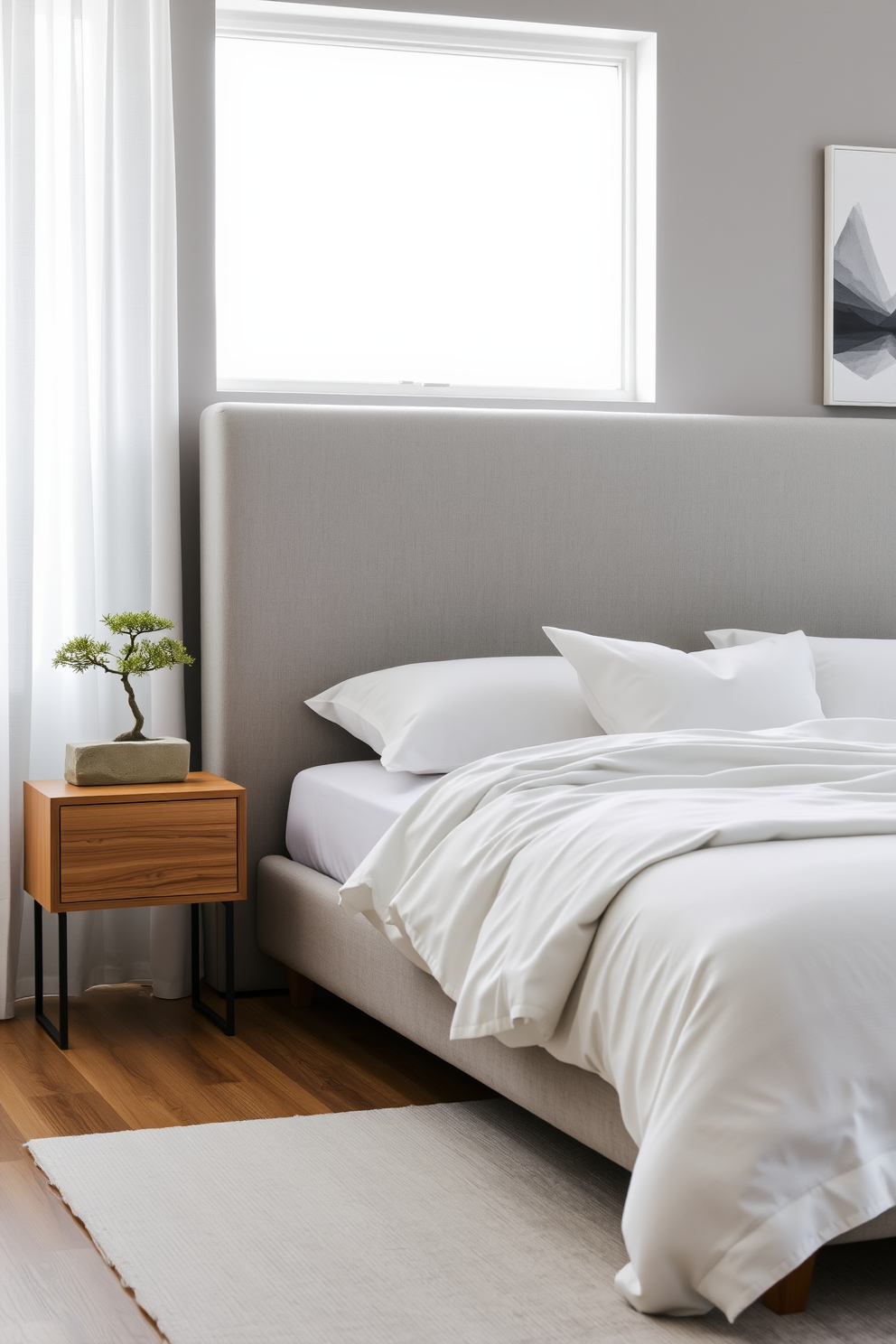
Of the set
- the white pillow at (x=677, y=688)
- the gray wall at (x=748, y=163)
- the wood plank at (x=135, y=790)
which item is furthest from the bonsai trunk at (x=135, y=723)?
the gray wall at (x=748, y=163)

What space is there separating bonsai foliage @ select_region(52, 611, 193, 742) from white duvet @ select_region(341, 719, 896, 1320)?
1017mm

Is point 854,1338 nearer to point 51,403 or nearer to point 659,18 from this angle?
point 51,403

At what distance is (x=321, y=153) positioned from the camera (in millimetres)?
4051

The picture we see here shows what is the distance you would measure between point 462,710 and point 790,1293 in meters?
1.55

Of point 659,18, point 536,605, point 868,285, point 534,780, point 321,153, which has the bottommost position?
point 534,780

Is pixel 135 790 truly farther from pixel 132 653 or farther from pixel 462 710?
pixel 462 710

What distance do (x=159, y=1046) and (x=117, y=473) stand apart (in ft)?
4.49

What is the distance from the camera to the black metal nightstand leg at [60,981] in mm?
3238

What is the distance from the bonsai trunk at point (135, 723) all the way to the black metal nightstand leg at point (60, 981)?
0.42 meters

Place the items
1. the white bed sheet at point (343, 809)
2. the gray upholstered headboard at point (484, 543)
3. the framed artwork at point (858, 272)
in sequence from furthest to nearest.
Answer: the framed artwork at point (858, 272), the gray upholstered headboard at point (484, 543), the white bed sheet at point (343, 809)

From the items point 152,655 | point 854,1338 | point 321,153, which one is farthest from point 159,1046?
point 321,153

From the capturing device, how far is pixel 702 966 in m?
1.88

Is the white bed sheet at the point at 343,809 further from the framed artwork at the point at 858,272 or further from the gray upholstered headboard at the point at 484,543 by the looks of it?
the framed artwork at the point at 858,272

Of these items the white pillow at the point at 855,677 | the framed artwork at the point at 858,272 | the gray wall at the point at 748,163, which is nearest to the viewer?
the white pillow at the point at 855,677
